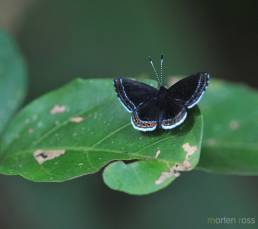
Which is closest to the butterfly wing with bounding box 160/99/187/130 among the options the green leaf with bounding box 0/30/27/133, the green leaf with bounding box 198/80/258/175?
the green leaf with bounding box 198/80/258/175

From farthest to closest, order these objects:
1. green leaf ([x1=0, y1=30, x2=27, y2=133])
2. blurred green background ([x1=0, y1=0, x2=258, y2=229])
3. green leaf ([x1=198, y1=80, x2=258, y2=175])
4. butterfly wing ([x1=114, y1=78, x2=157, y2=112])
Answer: blurred green background ([x1=0, y1=0, x2=258, y2=229]), green leaf ([x1=0, y1=30, x2=27, y2=133]), green leaf ([x1=198, y1=80, x2=258, y2=175]), butterfly wing ([x1=114, y1=78, x2=157, y2=112])

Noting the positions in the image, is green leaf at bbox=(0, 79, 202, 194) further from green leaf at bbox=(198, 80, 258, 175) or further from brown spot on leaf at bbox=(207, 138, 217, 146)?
brown spot on leaf at bbox=(207, 138, 217, 146)

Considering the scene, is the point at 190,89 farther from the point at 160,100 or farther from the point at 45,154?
the point at 45,154

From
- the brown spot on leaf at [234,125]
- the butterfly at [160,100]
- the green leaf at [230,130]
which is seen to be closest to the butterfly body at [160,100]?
the butterfly at [160,100]

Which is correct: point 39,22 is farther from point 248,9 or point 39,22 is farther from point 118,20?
point 248,9

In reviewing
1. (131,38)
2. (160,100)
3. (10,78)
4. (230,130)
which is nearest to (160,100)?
(160,100)

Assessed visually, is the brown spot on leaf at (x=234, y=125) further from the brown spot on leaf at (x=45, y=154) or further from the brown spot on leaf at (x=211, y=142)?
the brown spot on leaf at (x=45, y=154)
